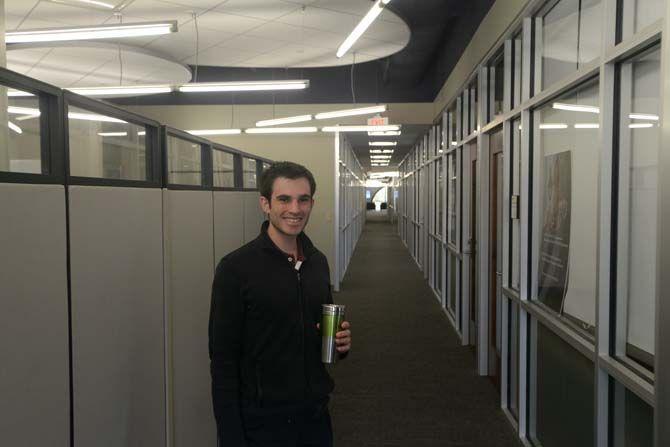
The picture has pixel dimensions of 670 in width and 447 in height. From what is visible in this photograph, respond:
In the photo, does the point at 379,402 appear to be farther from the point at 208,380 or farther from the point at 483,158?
the point at 483,158

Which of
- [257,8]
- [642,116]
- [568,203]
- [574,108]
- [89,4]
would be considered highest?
[257,8]

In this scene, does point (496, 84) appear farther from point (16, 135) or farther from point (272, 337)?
point (16, 135)

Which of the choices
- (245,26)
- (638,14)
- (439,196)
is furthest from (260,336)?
(439,196)

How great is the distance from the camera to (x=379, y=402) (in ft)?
13.1

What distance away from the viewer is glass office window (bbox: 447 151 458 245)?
641 cm

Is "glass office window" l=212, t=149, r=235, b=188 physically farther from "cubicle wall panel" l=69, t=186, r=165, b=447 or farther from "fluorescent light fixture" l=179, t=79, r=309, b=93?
"cubicle wall panel" l=69, t=186, r=165, b=447

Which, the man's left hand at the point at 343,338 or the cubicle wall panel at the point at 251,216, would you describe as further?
the cubicle wall panel at the point at 251,216

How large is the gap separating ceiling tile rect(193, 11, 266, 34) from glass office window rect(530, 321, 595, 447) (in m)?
4.71

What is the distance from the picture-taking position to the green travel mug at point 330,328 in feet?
5.35

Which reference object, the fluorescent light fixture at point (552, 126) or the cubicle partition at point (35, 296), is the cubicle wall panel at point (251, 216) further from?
the cubicle partition at point (35, 296)

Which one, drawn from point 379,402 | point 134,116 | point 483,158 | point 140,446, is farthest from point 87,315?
point 483,158

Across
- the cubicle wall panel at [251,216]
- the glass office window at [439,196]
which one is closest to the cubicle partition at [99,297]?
the cubicle wall panel at [251,216]

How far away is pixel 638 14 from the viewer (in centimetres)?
189

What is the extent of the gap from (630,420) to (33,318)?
6.53 ft
